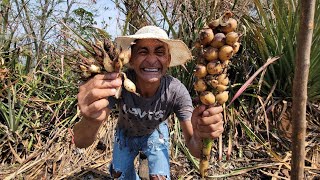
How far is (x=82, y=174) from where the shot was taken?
3139 millimetres

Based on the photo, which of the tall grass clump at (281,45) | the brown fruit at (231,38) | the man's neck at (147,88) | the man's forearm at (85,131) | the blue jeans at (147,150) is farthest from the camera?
the tall grass clump at (281,45)

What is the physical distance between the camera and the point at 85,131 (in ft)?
5.94

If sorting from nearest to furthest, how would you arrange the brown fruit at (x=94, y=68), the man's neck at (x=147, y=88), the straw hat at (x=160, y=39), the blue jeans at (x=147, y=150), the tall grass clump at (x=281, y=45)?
1. the brown fruit at (x=94, y=68)
2. the straw hat at (x=160, y=39)
3. the man's neck at (x=147, y=88)
4. the blue jeans at (x=147, y=150)
5. the tall grass clump at (x=281, y=45)

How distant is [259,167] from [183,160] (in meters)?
0.66

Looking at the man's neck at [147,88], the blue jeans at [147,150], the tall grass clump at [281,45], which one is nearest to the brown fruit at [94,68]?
the man's neck at [147,88]

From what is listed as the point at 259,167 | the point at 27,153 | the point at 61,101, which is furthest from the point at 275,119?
the point at 27,153

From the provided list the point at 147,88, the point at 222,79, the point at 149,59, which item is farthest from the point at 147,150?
the point at 222,79

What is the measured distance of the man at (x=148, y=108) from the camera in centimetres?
147

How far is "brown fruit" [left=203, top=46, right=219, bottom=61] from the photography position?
134 cm

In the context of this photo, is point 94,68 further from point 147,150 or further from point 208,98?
point 147,150

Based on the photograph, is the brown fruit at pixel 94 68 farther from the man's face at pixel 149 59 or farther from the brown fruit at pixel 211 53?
the man's face at pixel 149 59

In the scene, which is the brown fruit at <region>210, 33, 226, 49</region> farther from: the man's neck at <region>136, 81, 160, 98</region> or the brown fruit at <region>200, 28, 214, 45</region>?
the man's neck at <region>136, 81, 160, 98</region>

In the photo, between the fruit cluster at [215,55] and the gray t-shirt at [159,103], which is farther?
the gray t-shirt at [159,103]

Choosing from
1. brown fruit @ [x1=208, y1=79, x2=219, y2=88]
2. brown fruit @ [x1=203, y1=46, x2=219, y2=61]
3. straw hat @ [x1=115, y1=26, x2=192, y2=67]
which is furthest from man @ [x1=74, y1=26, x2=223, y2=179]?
brown fruit @ [x1=203, y1=46, x2=219, y2=61]
